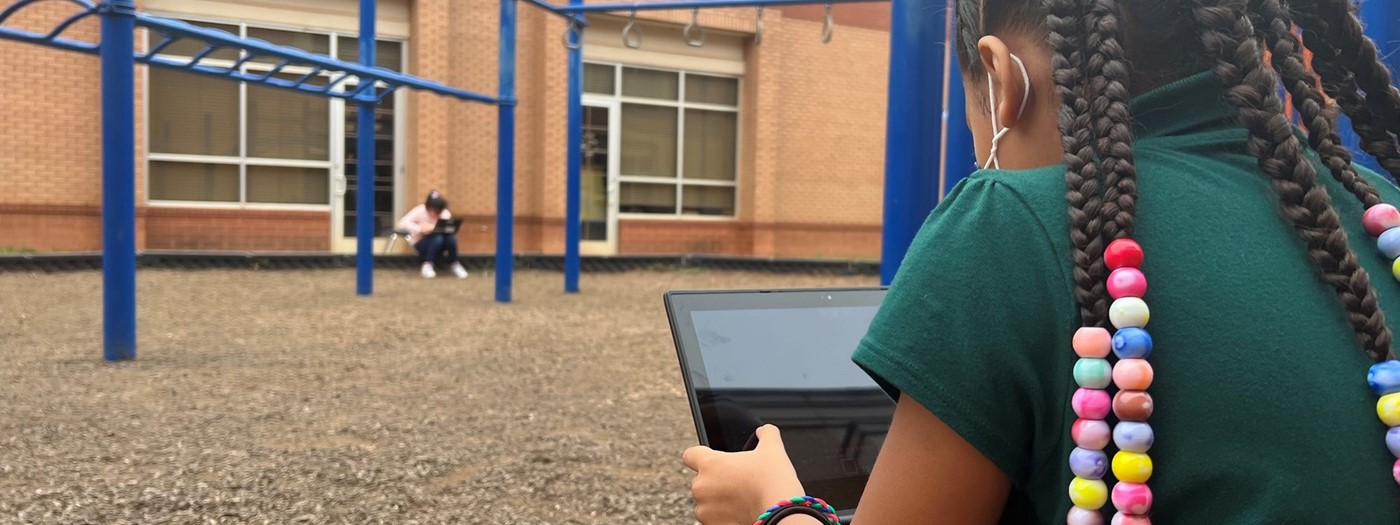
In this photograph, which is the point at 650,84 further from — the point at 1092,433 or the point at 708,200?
the point at 1092,433

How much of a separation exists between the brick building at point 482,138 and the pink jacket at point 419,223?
55.1 inches

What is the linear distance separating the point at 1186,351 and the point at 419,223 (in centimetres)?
1156

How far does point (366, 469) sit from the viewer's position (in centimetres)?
320

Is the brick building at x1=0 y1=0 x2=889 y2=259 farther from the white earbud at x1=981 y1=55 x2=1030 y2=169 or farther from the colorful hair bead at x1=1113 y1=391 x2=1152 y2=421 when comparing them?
the colorful hair bead at x1=1113 y1=391 x2=1152 y2=421

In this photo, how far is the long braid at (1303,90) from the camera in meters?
0.87

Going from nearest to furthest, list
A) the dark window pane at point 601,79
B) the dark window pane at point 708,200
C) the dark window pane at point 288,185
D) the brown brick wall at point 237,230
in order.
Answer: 1. the brown brick wall at point 237,230
2. the dark window pane at point 288,185
3. the dark window pane at point 601,79
4. the dark window pane at point 708,200

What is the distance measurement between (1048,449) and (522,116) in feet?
44.8

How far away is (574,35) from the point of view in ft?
29.6

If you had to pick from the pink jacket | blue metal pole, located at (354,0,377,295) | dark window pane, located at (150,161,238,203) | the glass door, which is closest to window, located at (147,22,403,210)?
dark window pane, located at (150,161,238,203)

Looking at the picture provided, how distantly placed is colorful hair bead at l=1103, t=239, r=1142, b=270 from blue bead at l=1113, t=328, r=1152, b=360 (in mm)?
49

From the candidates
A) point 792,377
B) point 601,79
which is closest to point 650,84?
point 601,79

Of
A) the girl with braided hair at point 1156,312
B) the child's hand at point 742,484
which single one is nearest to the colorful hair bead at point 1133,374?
the girl with braided hair at point 1156,312

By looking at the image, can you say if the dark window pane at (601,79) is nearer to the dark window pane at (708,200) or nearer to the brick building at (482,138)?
the brick building at (482,138)

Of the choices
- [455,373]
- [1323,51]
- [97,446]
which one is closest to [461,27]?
[455,373]
